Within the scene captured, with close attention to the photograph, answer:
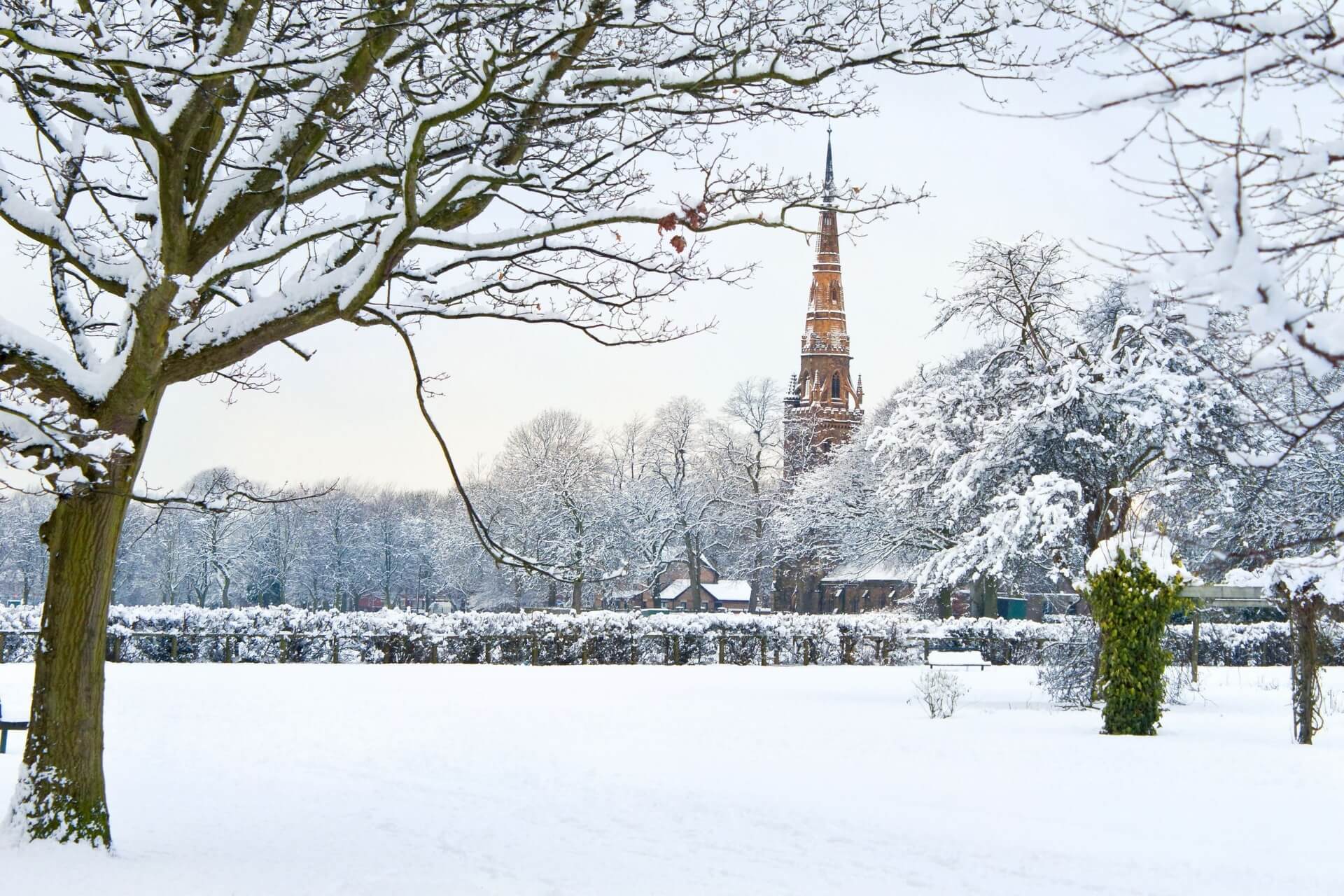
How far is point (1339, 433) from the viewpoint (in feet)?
39.7

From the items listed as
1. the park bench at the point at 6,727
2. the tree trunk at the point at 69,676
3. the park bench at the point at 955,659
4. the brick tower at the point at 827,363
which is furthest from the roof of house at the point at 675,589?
the tree trunk at the point at 69,676

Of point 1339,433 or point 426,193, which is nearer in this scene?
point 426,193

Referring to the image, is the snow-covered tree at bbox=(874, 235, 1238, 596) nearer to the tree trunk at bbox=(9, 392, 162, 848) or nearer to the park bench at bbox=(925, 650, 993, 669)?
the park bench at bbox=(925, 650, 993, 669)

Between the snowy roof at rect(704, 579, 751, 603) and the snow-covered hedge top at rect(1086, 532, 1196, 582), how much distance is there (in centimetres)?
5711

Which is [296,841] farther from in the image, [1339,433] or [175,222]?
[1339,433]

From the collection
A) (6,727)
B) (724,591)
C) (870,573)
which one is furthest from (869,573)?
(6,727)

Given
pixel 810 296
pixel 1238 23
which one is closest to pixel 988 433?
pixel 1238 23

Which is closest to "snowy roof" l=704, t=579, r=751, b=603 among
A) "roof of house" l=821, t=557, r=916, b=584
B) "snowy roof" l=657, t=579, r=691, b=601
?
"snowy roof" l=657, t=579, r=691, b=601

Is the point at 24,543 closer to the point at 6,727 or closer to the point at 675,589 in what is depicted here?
the point at 675,589

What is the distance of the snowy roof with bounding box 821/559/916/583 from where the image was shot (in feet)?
148

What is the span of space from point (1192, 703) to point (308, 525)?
2326 inches

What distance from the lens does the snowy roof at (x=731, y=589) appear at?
245 feet

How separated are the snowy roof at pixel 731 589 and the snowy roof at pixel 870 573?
10076mm

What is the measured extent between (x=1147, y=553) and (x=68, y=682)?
42.2 feet
